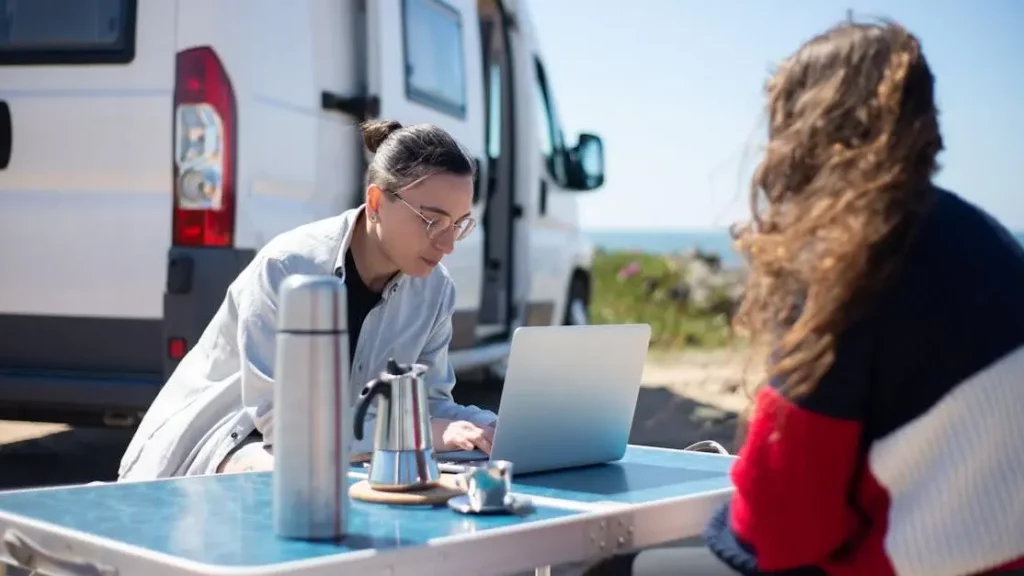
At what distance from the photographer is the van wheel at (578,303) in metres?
8.73

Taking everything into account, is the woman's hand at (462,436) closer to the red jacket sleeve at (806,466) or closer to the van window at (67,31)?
the red jacket sleeve at (806,466)

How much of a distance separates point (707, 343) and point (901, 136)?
1229 cm

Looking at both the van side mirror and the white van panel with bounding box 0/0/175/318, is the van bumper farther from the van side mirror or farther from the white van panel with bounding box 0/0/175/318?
the van side mirror

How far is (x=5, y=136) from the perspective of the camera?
4.64m

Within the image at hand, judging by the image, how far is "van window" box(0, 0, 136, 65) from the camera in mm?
4484

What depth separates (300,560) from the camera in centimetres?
173

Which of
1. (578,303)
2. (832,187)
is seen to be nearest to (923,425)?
(832,187)

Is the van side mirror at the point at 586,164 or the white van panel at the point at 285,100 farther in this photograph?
the van side mirror at the point at 586,164

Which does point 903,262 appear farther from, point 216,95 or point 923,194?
point 216,95

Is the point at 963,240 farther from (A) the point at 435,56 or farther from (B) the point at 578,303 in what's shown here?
(B) the point at 578,303

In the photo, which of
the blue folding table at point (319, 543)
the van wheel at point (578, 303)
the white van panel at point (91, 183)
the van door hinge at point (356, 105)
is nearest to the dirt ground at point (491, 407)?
the van wheel at point (578, 303)

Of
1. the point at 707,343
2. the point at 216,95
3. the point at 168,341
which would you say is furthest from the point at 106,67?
the point at 707,343

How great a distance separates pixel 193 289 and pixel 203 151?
0.44 metres

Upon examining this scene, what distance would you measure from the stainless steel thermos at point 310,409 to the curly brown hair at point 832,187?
0.53 meters
